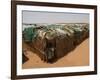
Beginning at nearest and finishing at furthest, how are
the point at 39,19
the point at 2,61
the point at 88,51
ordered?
the point at 2,61, the point at 39,19, the point at 88,51

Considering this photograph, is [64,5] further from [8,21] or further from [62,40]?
[8,21]

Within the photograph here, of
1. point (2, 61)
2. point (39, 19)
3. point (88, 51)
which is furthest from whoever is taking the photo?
point (88, 51)

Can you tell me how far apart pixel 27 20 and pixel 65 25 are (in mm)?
375

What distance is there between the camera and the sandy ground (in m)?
1.84

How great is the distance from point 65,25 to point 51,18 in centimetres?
16

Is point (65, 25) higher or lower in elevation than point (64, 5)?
lower

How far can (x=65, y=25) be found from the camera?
1.95 meters

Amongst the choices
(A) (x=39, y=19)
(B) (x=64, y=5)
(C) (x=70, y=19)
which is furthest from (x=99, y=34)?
(A) (x=39, y=19)

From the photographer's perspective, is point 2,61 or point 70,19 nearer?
point 2,61

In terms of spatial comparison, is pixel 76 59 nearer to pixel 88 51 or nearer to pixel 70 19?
pixel 88 51

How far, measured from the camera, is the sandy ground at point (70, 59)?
72.4 inches

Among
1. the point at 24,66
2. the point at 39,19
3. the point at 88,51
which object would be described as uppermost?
the point at 39,19

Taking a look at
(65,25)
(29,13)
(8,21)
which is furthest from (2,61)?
(65,25)

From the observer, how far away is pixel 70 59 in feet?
6.43
